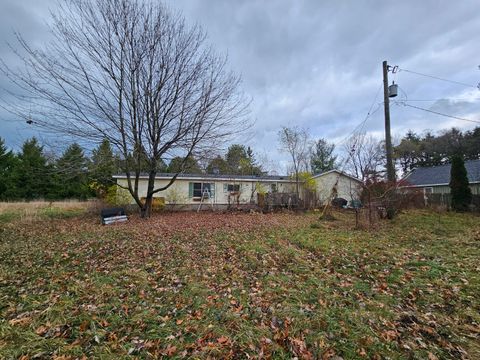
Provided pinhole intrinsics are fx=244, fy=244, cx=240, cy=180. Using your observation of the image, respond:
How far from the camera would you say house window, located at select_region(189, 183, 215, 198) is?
17641mm

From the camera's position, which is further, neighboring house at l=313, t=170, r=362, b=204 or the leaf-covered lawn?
neighboring house at l=313, t=170, r=362, b=204

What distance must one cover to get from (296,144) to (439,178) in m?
12.8

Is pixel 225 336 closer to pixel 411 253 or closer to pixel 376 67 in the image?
pixel 411 253

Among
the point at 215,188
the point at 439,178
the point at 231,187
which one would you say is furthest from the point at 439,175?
the point at 215,188

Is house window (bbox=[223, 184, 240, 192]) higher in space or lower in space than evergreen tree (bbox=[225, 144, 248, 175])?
lower

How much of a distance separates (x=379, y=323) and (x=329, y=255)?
8.54 ft

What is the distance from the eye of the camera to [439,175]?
21.7m

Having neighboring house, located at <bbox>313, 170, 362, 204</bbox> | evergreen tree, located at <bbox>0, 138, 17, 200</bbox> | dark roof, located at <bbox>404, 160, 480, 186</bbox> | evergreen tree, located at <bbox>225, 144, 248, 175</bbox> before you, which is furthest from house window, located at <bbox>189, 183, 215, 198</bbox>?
evergreen tree, located at <bbox>0, 138, 17, 200</bbox>

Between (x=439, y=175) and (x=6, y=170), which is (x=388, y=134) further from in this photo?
(x=6, y=170)

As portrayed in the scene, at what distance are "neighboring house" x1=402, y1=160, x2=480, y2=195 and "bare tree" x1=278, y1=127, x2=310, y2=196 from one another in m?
7.84

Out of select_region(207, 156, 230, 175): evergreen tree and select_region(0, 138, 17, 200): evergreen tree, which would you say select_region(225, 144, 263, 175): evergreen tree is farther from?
select_region(0, 138, 17, 200): evergreen tree

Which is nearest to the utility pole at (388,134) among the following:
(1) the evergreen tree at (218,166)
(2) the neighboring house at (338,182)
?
(2) the neighboring house at (338,182)

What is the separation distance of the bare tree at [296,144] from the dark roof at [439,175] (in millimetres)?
7841

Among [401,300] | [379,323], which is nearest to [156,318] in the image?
[379,323]
